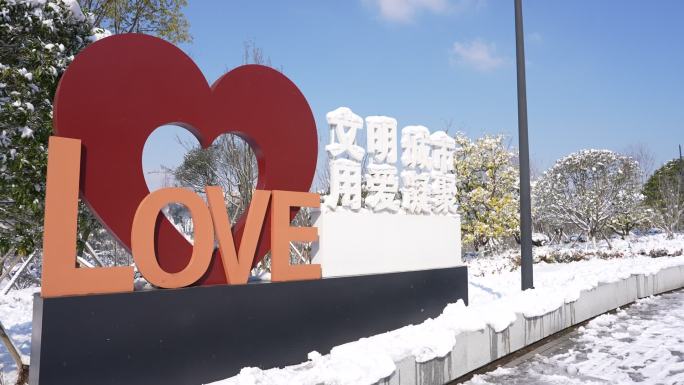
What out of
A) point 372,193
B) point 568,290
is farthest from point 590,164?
point 372,193

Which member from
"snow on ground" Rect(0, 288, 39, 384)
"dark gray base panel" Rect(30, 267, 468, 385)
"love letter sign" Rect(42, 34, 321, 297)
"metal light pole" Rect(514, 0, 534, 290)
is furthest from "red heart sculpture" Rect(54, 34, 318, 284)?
"metal light pole" Rect(514, 0, 534, 290)

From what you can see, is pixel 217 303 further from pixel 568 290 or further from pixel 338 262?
pixel 568 290

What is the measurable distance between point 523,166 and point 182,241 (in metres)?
6.35

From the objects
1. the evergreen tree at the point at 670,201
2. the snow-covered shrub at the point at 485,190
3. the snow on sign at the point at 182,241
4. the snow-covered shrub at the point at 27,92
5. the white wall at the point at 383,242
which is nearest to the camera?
the snow on sign at the point at 182,241

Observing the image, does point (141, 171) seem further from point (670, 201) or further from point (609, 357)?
point (670, 201)

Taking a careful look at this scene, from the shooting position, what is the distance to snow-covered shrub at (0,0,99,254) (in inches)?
209

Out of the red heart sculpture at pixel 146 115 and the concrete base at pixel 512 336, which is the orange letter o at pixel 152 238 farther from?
the concrete base at pixel 512 336

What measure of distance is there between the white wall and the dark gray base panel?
A: 24cm

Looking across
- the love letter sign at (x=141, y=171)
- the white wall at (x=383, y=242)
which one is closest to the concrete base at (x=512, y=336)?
the white wall at (x=383, y=242)

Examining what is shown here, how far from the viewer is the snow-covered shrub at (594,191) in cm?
2764

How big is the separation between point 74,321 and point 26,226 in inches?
101

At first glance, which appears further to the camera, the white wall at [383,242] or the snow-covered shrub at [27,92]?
the white wall at [383,242]

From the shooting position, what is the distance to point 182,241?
5.48 metres

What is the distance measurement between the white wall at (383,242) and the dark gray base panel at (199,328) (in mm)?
240
